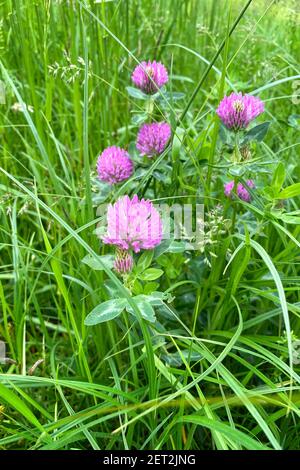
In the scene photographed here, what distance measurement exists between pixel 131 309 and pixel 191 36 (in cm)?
122

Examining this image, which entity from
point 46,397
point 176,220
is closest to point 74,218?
point 176,220

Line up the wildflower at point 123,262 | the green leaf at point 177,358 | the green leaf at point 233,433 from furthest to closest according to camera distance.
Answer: the green leaf at point 177,358
the wildflower at point 123,262
the green leaf at point 233,433

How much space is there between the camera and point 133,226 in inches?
34.3

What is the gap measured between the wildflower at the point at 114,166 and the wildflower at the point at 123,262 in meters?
0.26

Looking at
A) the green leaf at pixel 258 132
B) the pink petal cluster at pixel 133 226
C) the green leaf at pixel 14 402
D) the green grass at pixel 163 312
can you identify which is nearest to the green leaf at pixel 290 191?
the green grass at pixel 163 312

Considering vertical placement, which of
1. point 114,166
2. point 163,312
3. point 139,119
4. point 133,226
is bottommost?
point 163,312

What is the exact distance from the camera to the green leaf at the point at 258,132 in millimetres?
1048

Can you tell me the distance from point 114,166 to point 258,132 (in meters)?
0.28

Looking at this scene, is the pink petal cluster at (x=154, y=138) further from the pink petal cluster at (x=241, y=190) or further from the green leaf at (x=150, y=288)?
the green leaf at (x=150, y=288)

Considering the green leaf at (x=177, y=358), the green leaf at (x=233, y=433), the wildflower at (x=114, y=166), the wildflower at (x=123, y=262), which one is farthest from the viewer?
the wildflower at (x=114, y=166)

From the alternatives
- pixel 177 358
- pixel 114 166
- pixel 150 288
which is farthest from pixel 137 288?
pixel 114 166

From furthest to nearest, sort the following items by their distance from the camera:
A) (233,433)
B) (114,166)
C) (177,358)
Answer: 1. (114,166)
2. (177,358)
3. (233,433)

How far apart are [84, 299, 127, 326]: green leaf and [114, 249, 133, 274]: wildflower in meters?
0.05

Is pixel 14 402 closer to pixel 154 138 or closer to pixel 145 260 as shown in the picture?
pixel 145 260
